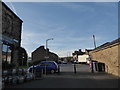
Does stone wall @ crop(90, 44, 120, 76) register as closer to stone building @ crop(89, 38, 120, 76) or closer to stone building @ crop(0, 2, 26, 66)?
stone building @ crop(89, 38, 120, 76)

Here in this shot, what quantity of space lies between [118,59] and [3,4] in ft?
38.8

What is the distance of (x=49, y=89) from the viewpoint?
28.1 ft

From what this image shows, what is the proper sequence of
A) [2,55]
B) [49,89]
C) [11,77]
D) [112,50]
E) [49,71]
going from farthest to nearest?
[49,71], [112,50], [2,55], [11,77], [49,89]

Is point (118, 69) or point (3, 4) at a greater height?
point (3, 4)

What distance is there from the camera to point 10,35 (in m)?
12.5

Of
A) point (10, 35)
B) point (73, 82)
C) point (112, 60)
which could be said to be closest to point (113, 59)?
point (112, 60)

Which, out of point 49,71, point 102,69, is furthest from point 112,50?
point 49,71

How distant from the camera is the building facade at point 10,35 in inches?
450

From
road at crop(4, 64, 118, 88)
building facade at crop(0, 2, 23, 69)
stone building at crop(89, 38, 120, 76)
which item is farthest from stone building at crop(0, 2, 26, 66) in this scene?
stone building at crop(89, 38, 120, 76)

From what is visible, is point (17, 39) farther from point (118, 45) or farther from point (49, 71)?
point (118, 45)

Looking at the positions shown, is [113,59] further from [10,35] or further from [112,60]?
[10,35]

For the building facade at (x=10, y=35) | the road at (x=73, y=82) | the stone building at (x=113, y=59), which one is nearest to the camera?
the road at (x=73, y=82)

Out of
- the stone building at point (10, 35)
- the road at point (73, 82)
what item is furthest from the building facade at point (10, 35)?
the road at point (73, 82)

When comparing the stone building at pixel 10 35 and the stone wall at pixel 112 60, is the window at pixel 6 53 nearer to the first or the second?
the stone building at pixel 10 35
